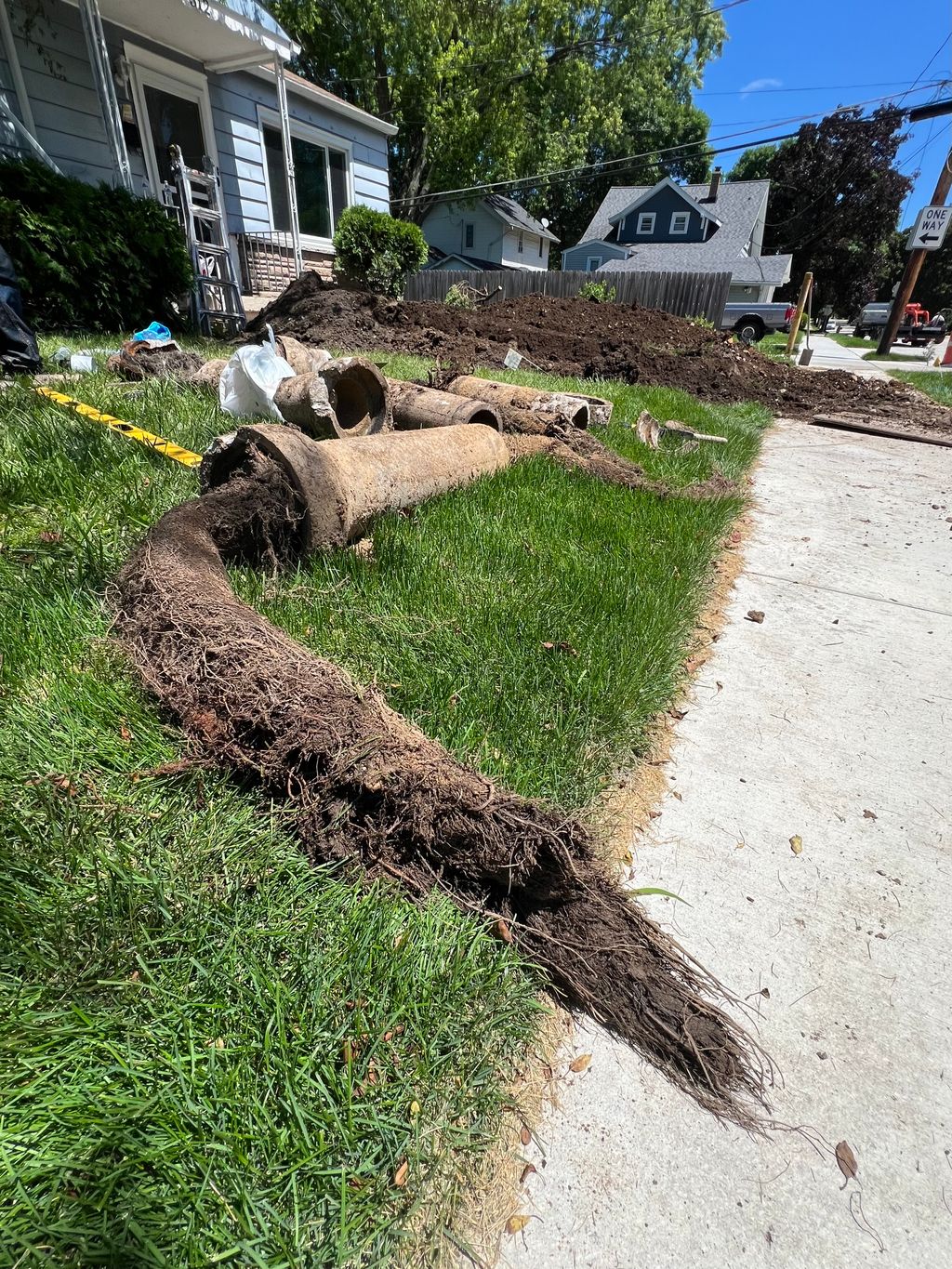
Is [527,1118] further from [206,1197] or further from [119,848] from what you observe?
[119,848]

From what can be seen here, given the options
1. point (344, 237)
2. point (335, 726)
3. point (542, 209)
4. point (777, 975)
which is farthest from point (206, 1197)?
point (542, 209)

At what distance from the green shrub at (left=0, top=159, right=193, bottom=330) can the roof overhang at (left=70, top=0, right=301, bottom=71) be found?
9.19 feet

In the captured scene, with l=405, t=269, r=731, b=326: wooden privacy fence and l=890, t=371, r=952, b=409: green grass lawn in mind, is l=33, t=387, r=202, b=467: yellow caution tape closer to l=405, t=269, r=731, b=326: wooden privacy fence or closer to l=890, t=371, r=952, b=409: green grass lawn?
l=890, t=371, r=952, b=409: green grass lawn

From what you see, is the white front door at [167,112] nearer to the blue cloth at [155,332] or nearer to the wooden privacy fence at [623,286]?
the blue cloth at [155,332]

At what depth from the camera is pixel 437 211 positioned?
38.6 metres

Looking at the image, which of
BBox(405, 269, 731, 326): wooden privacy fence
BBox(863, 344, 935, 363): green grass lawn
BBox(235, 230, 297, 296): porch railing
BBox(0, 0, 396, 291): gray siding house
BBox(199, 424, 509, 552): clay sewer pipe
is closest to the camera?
BBox(199, 424, 509, 552): clay sewer pipe

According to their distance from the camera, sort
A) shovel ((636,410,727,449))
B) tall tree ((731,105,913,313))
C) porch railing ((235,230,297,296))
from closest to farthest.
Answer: shovel ((636,410,727,449)), porch railing ((235,230,297,296)), tall tree ((731,105,913,313))

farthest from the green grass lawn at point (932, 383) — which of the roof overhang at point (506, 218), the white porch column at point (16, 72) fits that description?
the roof overhang at point (506, 218)

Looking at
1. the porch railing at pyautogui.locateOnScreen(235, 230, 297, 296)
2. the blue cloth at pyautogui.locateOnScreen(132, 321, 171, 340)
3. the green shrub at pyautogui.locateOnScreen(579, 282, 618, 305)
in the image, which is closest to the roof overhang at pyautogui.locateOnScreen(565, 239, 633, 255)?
the green shrub at pyautogui.locateOnScreen(579, 282, 618, 305)

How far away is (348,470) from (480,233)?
42334 millimetres

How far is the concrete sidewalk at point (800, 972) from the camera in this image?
1.22m

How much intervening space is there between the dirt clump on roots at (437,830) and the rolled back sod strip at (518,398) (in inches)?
184

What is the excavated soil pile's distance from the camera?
992 centimetres

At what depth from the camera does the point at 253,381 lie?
4891mm
